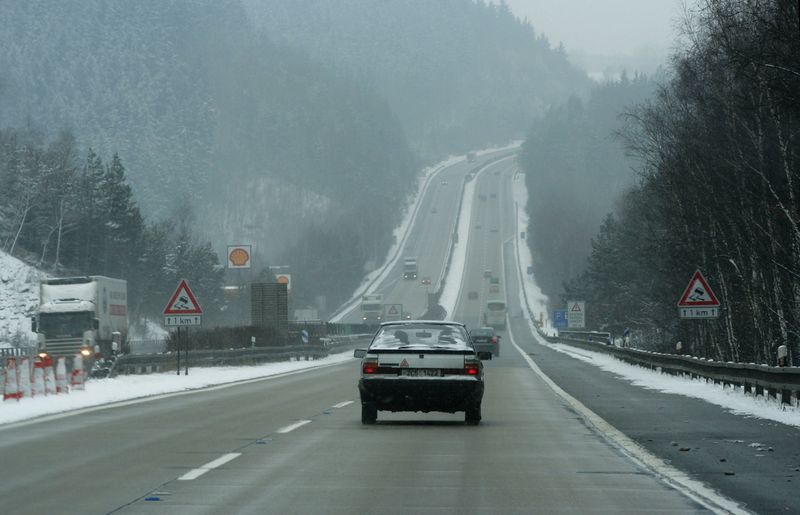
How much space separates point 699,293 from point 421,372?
16060 mm

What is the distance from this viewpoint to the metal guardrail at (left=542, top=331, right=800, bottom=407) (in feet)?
71.5

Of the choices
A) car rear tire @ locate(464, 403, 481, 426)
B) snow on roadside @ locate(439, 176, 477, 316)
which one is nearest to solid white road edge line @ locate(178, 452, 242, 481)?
car rear tire @ locate(464, 403, 481, 426)

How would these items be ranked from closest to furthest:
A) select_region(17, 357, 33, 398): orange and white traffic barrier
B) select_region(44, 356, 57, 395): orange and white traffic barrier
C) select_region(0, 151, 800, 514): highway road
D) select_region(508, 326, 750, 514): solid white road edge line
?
select_region(508, 326, 750, 514): solid white road edge line
select_region(0, 151, 800, 514): highway road
select_region(17, 357, 33, 398): orange and white traffic barrier
select_region(44, 356, 57, 395): orange and white traffic barrier

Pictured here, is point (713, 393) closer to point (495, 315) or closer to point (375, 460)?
point (375, 460)

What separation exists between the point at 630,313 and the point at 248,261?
37299 mm

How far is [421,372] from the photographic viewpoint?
1820 cm

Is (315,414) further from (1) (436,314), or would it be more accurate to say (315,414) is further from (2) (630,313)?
(1) (436,314)

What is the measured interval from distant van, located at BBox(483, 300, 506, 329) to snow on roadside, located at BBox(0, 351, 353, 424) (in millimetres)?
69544

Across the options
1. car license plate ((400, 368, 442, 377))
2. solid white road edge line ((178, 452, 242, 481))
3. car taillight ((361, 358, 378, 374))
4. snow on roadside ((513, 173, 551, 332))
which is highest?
snow on roadside ((513, 173, 551, 332))

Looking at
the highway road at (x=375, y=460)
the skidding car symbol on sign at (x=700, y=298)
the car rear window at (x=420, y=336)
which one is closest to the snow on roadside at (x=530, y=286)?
the skidding car symbol on sign at (x=700, y=298)

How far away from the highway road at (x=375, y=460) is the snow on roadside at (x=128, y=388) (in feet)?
4.31

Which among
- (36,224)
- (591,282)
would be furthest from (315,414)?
(591,282)

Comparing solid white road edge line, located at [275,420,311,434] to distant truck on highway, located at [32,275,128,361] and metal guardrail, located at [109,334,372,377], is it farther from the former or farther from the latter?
distant truck on highway, located at [32,275,128,361]

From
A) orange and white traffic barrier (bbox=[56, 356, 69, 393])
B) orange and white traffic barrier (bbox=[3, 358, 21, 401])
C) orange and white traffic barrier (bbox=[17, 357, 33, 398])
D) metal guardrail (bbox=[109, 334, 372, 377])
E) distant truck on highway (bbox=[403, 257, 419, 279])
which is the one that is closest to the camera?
orange and white traffic barrier (bbox=[3, 358, 21, 401])
